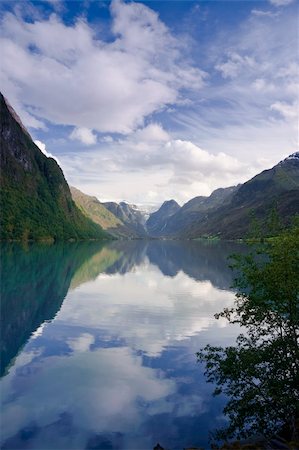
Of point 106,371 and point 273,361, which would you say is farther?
point 106,371

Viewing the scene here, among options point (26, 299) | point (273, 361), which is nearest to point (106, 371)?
point (273, 361)

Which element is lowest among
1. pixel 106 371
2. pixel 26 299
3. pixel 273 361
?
pixel 26 299

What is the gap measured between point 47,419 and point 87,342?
1680 cm

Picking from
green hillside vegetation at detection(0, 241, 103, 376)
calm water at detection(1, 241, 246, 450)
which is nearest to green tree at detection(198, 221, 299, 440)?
calm water at detection(1, 241, 246, 450)

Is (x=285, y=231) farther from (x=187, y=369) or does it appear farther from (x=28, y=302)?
(x=28, y=302)

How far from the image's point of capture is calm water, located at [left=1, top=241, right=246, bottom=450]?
22.6 meters

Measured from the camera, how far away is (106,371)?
106 ft

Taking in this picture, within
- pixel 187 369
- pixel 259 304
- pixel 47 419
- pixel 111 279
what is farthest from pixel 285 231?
pixel 111 279

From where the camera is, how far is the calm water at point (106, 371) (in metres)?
22.6

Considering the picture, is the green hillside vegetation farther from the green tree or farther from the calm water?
the green tree

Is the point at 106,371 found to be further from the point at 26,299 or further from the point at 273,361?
the point at 26,299

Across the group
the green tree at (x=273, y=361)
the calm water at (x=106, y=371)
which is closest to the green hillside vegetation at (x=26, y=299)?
the calm water at (x=106, y=371)

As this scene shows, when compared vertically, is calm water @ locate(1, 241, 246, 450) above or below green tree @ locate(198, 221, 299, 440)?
below

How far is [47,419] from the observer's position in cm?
2386
